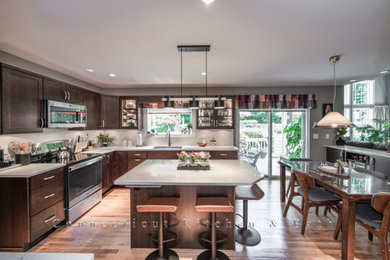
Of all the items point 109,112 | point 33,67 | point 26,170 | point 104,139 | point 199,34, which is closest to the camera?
point 199,34

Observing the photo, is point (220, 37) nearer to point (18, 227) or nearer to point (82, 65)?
point (82, 65)

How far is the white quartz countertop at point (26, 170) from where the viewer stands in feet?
7.13

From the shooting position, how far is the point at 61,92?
10.9 feet

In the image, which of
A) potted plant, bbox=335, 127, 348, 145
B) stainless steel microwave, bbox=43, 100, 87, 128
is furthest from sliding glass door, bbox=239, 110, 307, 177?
stainless steel microwave, bbox=43, 100, 87, 128

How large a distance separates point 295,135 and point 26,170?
5541 millimetres

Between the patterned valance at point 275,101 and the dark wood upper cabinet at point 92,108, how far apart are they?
3.41m

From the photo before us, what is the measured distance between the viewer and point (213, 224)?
191 centimetres

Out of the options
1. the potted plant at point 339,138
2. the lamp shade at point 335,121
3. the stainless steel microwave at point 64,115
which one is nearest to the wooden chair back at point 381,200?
the lamp shade at point 335,121

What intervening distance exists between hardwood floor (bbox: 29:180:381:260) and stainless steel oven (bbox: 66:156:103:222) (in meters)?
0.17

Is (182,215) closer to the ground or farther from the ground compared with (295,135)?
closer to the ground

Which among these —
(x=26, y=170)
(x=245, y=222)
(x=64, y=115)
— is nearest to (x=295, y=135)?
(x=245, y=222)

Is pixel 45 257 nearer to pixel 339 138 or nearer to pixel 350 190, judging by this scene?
pixel 350 190

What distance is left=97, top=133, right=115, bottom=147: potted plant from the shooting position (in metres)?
4.62

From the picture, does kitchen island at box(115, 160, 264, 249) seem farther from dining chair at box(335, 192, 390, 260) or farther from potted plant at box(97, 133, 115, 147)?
potted plant at box(97, 133, 115, 147)
